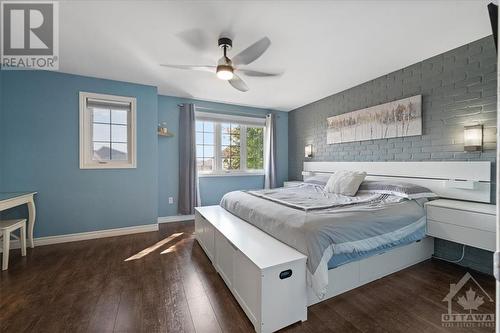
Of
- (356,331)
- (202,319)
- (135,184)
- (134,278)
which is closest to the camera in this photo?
(356,331)

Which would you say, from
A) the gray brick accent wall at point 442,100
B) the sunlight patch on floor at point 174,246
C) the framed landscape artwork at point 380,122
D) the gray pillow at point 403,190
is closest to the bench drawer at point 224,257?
the sunlight patch on floor at point 174,246

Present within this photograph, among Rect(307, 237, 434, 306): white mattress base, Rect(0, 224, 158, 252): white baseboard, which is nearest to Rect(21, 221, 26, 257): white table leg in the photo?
Rect(0, 224, 158, 252): white baseboard

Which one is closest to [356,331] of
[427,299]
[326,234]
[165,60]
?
[326,234]

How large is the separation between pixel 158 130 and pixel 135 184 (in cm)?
107

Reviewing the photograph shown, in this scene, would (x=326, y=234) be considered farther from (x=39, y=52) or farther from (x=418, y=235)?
(x=39, y=52)

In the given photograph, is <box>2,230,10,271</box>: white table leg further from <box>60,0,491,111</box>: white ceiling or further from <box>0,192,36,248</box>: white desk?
<box>60,0,491,111</box>: white ceiling

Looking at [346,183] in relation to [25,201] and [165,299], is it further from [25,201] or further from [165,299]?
[25,201]

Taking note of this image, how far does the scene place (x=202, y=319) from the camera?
5.42 ft

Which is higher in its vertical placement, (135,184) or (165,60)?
(165,60)

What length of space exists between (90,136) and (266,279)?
3.46m

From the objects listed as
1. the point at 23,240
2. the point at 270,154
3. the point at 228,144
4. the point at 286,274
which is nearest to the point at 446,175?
the point at 286,274

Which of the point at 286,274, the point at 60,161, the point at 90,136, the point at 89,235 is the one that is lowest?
the point at 89,235

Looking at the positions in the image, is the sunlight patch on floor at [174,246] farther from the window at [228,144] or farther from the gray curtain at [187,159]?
the window at [228,144]

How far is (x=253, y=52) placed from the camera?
86.4 inches
